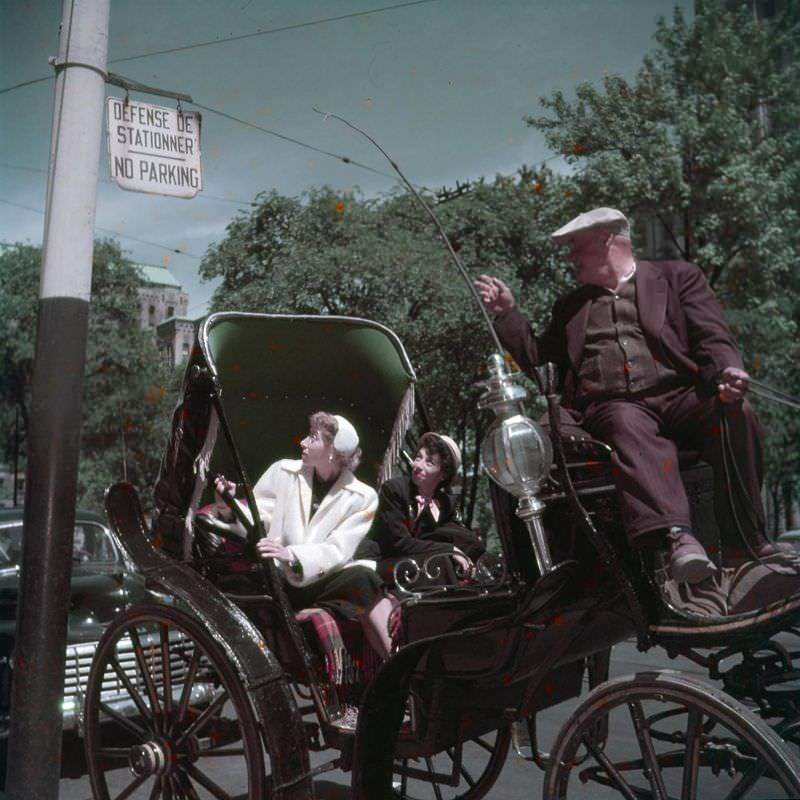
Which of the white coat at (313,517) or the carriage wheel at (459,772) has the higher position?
the white coat at (313,517)

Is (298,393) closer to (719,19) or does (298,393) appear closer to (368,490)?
(368,490)

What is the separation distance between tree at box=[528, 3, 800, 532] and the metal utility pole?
951 centimetres

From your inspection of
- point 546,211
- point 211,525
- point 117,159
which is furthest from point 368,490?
point 546,211

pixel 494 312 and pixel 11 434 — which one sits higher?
pixel 11 434

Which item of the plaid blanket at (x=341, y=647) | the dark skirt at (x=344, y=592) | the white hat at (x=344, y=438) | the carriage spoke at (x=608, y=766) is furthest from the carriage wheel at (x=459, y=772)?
the white hat at (x=344, y=438)

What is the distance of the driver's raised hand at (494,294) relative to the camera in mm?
3131

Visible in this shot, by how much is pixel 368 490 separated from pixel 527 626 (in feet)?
4.63

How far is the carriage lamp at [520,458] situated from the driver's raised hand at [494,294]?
44cm

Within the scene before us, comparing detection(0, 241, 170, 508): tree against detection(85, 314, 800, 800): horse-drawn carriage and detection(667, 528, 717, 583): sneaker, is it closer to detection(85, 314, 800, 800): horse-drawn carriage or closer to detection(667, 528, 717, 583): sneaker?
detection(85, 314, 800, 800): horse-drawn carriage

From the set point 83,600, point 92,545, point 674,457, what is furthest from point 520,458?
point 92,545

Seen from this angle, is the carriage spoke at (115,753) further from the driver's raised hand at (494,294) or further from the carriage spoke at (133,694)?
the driver's raised hand at (494,294)

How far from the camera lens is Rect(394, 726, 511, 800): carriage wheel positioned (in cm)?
366

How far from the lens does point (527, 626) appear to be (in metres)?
2.78

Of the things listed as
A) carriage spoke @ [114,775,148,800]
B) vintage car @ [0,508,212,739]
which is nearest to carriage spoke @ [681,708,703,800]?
carriage spoke @ [114,775,148,800]
